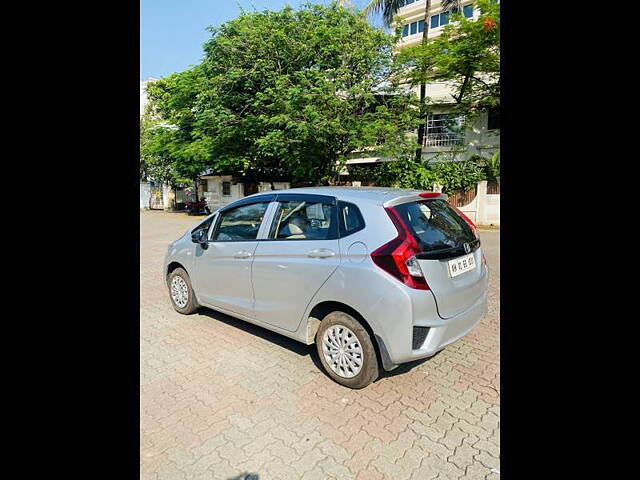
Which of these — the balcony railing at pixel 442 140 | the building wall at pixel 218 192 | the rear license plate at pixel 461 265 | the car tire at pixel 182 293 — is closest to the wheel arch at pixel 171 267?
the car tire at pixel 182 293

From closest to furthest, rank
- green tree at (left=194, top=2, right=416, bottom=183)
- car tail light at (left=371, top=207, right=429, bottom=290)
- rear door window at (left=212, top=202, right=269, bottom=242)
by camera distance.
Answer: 1. car tail light at (left=371, top=207, right=429, bottom=290)
2. rear door window at (left=212, top=202, right=269, bottom=242)
3. green tree at (left=194, top=2, right=416, bottom=183)

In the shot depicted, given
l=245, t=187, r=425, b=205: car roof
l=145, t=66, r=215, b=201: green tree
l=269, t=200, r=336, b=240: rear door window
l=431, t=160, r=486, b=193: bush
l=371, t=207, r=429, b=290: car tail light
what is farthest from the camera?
l=145, t=66, r=215, b=201: green tree

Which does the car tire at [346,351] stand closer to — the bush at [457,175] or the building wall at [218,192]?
the bush at [457,175]

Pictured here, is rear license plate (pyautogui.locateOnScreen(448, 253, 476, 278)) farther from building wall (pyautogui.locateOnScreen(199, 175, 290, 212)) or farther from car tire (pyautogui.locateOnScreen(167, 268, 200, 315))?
building wall (pyautogui.locateOnScreen(199, 175, 290, 212))

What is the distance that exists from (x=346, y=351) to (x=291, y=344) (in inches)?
41.8

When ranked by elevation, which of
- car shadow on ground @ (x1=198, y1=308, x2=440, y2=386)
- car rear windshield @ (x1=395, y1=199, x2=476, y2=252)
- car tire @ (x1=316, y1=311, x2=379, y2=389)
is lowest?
car shadow on ground @ (x1=198, y1=308, x2=440, y2=386)

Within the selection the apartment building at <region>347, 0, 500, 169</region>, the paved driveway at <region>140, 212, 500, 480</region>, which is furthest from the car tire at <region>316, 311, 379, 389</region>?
the apartment building at <region>347, 0, 500, 169</region>

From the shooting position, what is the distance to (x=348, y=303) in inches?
123

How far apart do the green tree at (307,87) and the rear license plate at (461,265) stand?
11132 millimetres

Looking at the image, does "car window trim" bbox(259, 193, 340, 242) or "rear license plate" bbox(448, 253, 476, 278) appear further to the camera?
"car window trim" bbox(259, 193, 340, 242)

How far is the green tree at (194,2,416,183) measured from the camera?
14.0 m

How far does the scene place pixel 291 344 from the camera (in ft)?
13.5

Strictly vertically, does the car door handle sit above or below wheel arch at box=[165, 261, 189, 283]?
above

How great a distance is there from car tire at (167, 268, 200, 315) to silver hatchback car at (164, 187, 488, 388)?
3.21 ft
